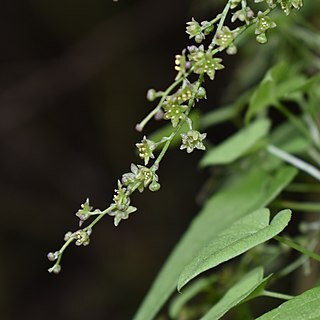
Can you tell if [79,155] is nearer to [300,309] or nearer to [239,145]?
[239,145]

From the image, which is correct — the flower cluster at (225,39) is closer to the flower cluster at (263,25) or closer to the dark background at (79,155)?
the flower cluster at (263,25)

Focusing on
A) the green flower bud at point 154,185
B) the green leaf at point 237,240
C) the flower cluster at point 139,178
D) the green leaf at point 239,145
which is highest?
the flower cluster at point 139,178

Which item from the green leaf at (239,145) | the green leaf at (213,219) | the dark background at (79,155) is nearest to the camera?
the green leaf at (213,219)

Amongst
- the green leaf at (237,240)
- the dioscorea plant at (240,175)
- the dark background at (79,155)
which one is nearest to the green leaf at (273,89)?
the dioscorea plant at (240,175)

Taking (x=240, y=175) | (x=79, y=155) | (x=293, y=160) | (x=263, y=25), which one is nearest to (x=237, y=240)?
(x=263, y=25)

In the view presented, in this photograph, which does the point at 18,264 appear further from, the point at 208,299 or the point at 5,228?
the point at 208,299

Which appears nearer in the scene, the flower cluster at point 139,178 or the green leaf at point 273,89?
the flower cluster at point 139,178

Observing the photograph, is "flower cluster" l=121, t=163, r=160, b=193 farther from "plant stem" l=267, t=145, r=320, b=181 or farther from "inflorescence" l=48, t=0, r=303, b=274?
"plant stem" l=267, t=145, r=320, b=181

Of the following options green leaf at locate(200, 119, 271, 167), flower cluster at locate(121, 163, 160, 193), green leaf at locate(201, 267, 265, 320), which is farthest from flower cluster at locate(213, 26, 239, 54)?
green leaf at locate(200, 119, 271, 167)
